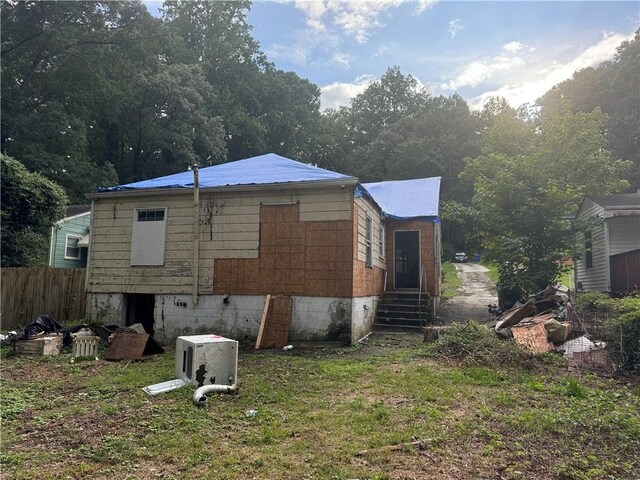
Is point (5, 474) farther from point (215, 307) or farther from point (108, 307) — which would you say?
point (108, 307)

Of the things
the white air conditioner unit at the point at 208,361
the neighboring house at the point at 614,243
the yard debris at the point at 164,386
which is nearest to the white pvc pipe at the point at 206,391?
Answer: the white air conditioner unit at the point at 208,361

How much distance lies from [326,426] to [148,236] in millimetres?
7378

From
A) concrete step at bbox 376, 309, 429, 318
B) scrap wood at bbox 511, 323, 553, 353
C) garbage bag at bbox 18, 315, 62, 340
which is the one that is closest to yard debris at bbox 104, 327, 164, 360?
garbage bag at bbox 18, 315, 62, 340

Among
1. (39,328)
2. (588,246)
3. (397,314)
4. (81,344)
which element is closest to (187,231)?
(81,344)

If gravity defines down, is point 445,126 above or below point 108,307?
above

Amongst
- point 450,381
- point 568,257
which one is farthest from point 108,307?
point 568,257

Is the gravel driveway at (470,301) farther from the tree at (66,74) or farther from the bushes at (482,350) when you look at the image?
the tree at (66,74)

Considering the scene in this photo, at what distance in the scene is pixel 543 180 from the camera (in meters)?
13.9

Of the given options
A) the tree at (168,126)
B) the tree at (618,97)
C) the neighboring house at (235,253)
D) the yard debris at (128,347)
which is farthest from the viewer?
the tree at (618,97)

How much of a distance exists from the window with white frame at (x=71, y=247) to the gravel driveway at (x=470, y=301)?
15939 millimetres

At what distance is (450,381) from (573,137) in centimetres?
1760

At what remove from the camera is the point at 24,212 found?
39.7 feet

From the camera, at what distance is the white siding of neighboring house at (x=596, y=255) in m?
14.2

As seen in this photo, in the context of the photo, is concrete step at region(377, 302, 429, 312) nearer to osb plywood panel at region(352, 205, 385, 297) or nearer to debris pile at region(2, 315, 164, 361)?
osb plywood panel at region(352, 205, 385, 297)
